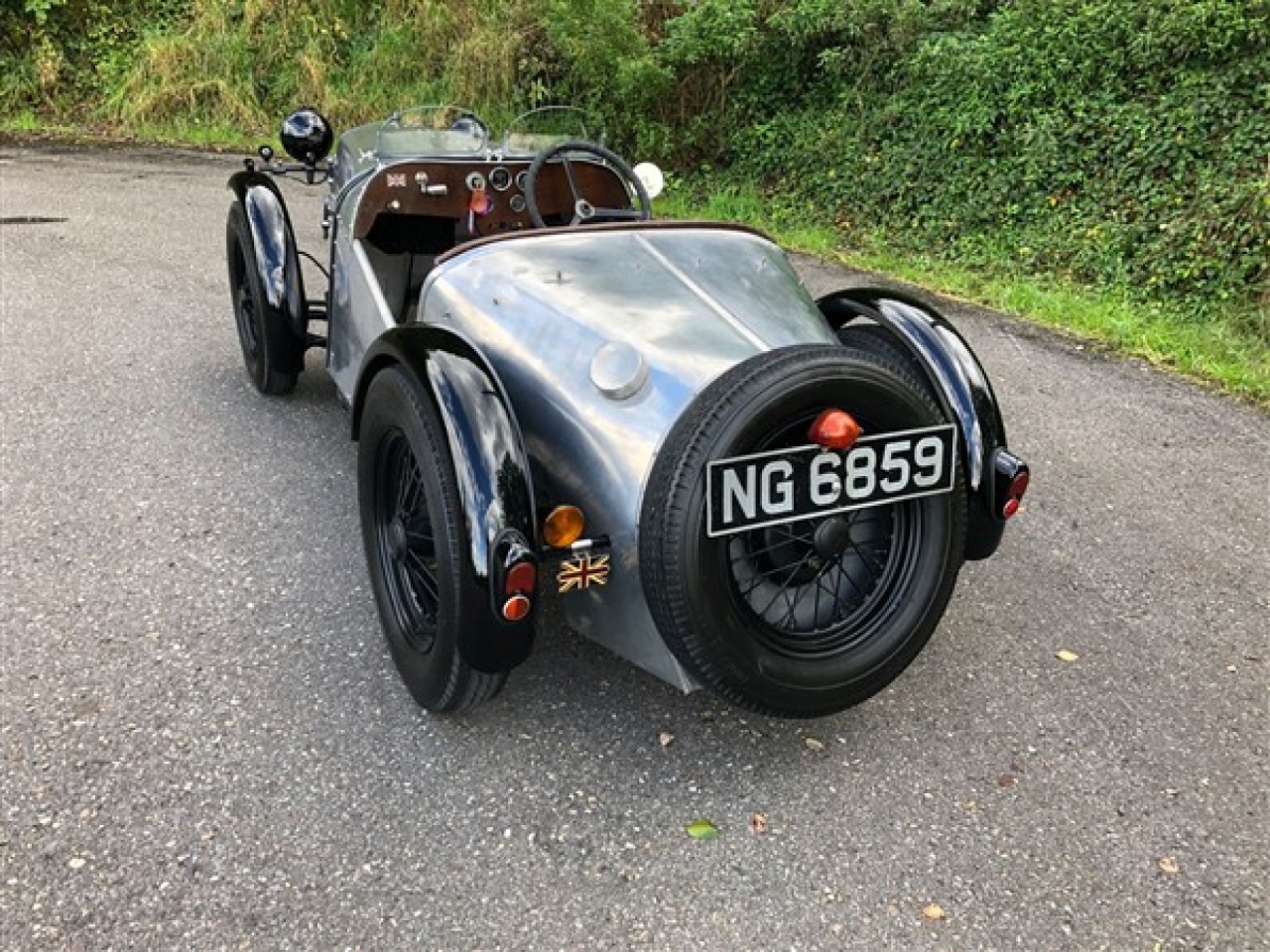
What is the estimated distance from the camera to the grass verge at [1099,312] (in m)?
5.47

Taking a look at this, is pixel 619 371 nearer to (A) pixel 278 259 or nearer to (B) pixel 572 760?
(B) pixel 572 760

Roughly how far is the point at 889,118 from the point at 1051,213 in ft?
5.85

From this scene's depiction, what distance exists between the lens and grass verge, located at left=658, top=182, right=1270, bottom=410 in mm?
5473

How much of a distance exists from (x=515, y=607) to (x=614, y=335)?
0.75 m

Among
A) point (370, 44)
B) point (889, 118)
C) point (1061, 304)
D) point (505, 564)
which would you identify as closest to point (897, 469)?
Answer: point (505, 564)

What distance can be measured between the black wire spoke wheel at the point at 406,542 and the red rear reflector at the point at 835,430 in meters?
1.01

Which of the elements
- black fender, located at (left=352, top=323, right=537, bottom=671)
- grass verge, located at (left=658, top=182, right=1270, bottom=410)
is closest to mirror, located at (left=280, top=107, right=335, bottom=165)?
black fender, located at (left=352, top=323, right=537, bottom=671)

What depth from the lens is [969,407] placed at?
2.77 meters

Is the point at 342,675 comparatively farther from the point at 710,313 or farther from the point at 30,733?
the point at 710,313

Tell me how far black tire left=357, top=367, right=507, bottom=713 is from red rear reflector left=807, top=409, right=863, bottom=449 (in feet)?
2.59

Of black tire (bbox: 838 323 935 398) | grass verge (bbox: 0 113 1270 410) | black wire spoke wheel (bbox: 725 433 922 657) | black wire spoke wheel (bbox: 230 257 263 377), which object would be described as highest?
black tire (bbox: 838 323 935 398)

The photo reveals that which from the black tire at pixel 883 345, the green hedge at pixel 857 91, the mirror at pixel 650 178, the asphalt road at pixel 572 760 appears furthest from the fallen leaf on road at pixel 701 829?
the green hedge at pixel 857 91

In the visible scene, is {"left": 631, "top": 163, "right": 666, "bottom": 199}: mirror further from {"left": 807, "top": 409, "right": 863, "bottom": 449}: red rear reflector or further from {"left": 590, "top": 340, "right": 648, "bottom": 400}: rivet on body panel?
{"left": 807, "top": 409, "right": 863, "bottom": 449}: red rear reflector

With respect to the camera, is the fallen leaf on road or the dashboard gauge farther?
the dashboard gauge
